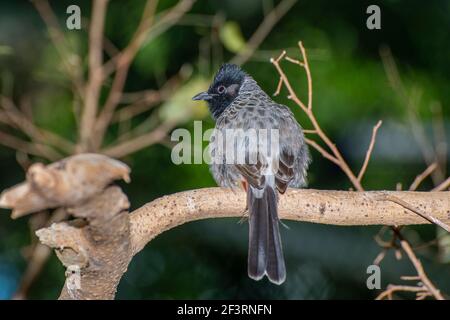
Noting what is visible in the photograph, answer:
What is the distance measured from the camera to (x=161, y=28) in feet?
16.8

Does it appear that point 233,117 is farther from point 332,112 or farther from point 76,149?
point 332,112

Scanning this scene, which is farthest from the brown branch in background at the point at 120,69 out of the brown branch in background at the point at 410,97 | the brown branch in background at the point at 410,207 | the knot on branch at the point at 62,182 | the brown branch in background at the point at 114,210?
the knot on branch at the point at 62,182

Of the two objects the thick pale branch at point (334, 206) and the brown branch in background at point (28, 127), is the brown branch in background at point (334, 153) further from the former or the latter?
the brown branch in background at point (28, 127)

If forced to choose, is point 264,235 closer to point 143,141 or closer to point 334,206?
point 334,206

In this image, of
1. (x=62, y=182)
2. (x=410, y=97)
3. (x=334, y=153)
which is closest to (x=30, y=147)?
(x=334, y=153)

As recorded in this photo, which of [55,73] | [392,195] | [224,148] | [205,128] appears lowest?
[392,195]

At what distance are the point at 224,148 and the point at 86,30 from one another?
94.9 inches

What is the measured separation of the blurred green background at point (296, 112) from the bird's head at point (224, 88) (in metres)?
1.09

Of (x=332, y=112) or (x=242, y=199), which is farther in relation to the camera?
(x=332, y=112)

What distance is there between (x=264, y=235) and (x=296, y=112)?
7.15 ft

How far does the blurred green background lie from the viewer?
5.75 metres

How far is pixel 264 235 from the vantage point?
3641 millimetres

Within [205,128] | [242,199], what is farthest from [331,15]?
[242,199]

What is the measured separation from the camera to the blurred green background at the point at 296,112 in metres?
5.75
